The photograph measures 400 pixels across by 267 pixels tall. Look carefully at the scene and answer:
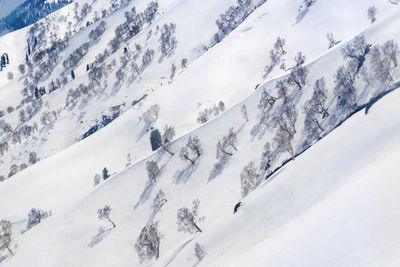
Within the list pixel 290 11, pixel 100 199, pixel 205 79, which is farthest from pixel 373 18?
pixel 100 199

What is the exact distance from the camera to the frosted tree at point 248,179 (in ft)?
228

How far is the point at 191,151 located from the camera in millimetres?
97750

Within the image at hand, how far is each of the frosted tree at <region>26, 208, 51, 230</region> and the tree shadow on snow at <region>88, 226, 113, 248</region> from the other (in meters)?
27.4

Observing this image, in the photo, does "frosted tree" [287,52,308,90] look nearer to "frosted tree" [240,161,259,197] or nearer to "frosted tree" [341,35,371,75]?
"frosted tree" [341,35,371,75]

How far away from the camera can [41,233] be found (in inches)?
3435

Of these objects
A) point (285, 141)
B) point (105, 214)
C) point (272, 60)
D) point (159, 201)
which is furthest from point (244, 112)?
point (272, 60)

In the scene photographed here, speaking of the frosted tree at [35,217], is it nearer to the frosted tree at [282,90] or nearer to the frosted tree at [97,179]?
the frosted tree at [97,179]

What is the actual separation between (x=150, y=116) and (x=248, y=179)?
7309 centimetres

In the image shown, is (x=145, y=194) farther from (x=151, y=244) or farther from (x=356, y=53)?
(x=356, y=53)

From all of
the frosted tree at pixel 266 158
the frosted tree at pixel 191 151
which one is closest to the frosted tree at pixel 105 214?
the frosted tree at pixel 191 151

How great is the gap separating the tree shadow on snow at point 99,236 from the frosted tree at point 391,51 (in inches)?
3110

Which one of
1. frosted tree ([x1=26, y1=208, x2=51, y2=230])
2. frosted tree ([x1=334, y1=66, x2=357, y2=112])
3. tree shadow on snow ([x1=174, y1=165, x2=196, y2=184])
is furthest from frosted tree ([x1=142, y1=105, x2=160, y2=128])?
frosted tree ([x1=334, y1=66, x2=357, y2=112])

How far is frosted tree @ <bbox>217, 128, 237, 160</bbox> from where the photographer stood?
89.9m

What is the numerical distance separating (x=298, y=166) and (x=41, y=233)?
2664 inches
